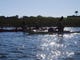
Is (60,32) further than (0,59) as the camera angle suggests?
Yes

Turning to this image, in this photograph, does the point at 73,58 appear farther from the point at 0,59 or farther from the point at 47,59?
the point at 0,59

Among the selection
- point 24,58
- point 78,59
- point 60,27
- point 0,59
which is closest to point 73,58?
point 78,59

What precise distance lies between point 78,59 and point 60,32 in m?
48.5

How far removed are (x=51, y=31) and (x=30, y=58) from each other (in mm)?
52980

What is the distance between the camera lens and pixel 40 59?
2523 cm

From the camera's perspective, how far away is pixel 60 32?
7425cm

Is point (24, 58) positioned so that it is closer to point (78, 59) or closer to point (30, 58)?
point (30, 58)

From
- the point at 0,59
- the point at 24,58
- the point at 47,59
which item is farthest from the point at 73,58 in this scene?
the point at 0,59

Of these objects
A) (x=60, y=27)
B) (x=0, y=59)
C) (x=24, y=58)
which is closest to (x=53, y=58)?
(x=24, y=58)

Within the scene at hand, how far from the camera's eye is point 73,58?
26438 millimetres

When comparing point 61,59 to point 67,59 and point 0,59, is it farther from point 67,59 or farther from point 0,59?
point 0,59

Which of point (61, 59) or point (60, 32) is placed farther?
point (60, 32)

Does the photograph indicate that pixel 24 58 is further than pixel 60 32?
No

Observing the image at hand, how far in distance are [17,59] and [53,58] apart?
3403mm
